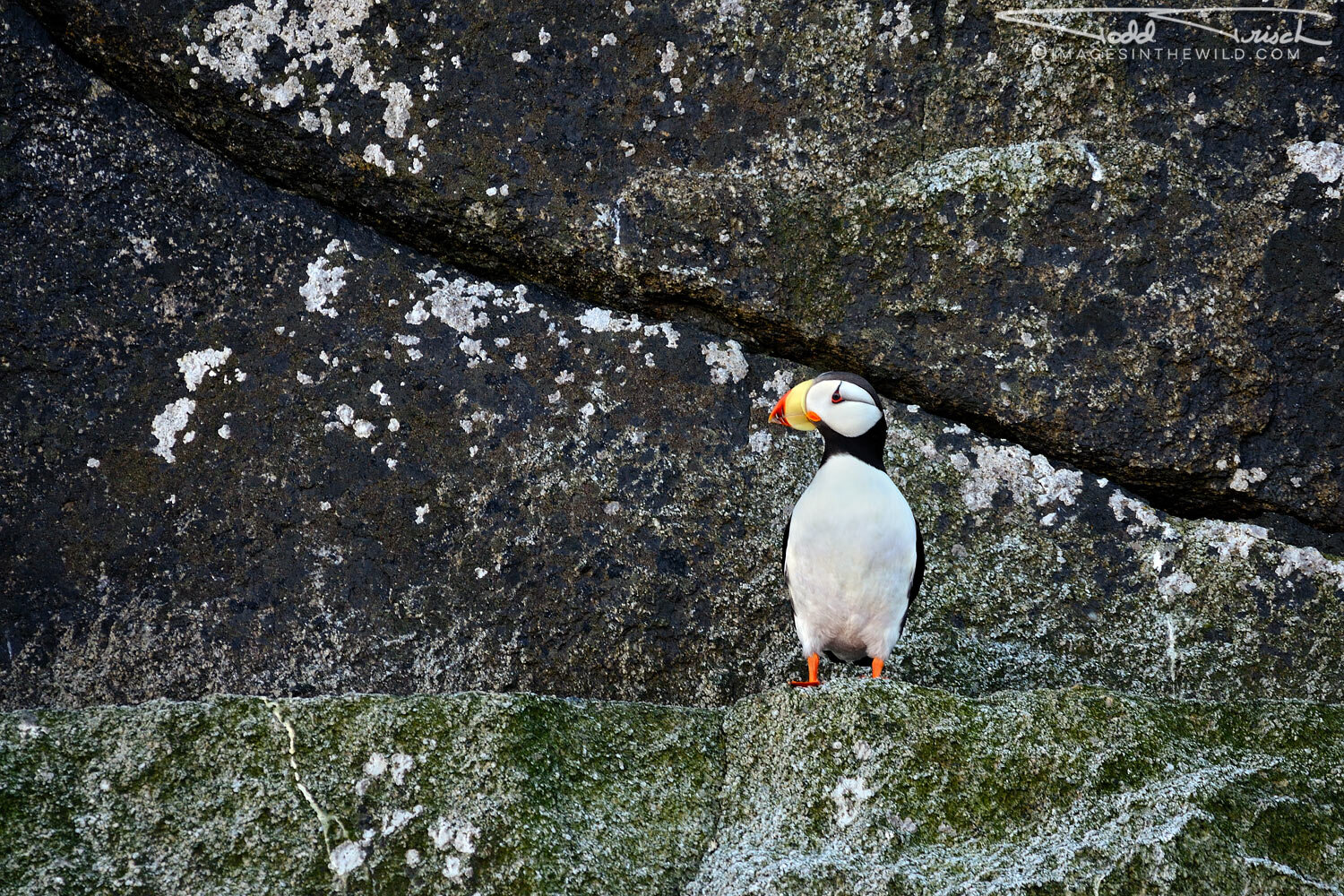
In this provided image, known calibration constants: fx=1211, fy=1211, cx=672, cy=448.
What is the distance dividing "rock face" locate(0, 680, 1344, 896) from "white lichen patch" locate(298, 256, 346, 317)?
1417 mm

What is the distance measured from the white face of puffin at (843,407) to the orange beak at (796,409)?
2 cm

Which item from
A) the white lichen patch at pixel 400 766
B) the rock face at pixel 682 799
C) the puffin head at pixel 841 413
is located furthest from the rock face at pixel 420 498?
the white lichen patch at pixel 400 766

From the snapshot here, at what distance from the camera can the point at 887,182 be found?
142 inches

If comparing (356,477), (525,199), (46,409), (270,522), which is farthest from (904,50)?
(46,409)

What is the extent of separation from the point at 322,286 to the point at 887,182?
5.56ft

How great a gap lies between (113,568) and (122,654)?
0.24 m

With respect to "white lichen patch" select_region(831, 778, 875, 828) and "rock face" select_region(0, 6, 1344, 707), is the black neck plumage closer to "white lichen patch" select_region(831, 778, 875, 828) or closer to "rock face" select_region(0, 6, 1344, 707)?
"rock face" select_region(0, 6, 1344, 707)

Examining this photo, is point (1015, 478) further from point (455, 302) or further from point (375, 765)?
point (375, 765)

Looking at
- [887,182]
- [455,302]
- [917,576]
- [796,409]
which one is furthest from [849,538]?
[455,302]

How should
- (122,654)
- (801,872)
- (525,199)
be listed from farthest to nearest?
(525,199)
(122,654)
(801,872)

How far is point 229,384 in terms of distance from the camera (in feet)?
11.3

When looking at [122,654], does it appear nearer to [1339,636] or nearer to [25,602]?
[25,602]

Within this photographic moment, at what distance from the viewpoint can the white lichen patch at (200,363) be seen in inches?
135

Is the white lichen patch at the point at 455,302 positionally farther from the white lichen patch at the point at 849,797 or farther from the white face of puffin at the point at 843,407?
the white lichen patch at the point at 849,797
